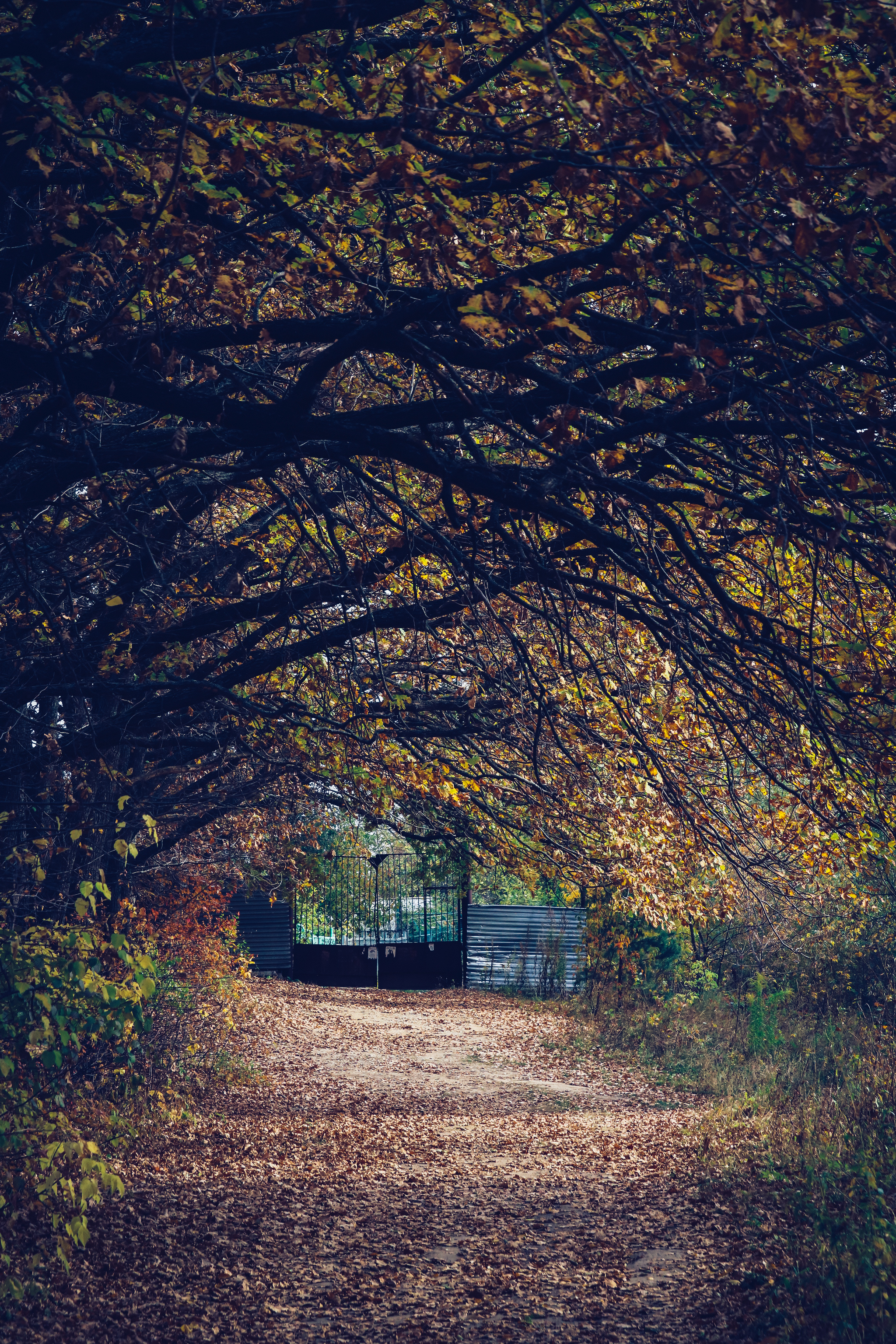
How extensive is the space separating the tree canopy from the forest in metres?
0.04

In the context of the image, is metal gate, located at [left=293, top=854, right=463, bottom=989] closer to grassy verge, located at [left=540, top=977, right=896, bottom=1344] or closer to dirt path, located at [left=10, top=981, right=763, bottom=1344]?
grassy verge, located at [left=540, top=977, right=896, bottom=1344]

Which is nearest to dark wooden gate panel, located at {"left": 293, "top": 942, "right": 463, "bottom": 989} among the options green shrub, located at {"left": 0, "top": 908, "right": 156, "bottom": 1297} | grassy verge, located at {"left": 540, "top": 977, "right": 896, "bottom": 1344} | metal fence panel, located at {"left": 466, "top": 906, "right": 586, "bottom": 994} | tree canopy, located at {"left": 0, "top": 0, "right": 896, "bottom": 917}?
metal fence panel, located at {"left": 466, "top": 906, "right": 586, "bottom": 994}

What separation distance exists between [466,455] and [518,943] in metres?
18.5

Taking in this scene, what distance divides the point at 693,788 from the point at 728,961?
451 inches

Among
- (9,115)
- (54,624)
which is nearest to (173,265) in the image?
(9,115)

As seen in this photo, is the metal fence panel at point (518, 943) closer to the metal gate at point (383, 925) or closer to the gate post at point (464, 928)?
the gate post at point (464, 928)

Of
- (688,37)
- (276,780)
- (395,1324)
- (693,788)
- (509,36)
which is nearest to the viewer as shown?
(509,36)

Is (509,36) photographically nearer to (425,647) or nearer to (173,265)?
(173,265)

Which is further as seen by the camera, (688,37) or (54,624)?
(54,624)

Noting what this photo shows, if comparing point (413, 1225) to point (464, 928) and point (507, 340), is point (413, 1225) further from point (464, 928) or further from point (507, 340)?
point (464, 928)

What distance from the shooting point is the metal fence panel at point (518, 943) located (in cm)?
2259

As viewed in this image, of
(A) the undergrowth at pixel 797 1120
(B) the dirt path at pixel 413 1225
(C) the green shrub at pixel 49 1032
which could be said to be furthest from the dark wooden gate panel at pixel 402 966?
(C) the green shrub at pixel 49 1032

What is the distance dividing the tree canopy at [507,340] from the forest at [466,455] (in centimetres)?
4

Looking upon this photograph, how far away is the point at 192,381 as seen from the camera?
23.3ft
